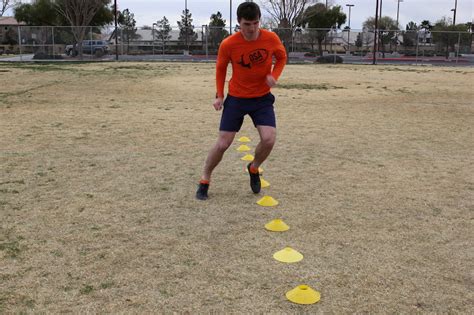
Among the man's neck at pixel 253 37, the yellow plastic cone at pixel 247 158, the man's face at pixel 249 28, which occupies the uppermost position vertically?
the man's face at pixel 249 28

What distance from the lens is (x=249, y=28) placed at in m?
3.97

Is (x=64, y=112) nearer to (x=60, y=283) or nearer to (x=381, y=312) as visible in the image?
(x=60, y=283)

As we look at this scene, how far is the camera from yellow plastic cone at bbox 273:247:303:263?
3113mm

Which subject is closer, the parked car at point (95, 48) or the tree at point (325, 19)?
the parked car at point (95, 48)

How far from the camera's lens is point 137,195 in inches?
173

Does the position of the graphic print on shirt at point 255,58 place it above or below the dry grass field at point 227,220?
above

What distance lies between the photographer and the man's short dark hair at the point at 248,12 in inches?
154

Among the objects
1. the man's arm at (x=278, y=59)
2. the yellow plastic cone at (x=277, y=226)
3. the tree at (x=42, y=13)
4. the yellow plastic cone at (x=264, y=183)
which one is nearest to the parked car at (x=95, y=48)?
the tree at (x=42, y=13)

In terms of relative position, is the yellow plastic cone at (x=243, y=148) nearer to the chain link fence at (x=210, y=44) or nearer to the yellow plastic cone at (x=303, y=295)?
the yellow plastic cone at (x=303, y=295)

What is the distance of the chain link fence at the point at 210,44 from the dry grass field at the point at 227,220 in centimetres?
2882

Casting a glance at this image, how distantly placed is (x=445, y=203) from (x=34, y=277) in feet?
10.8

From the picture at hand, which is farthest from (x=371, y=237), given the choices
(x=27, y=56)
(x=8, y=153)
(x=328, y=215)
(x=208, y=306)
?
(x=27, y=56)

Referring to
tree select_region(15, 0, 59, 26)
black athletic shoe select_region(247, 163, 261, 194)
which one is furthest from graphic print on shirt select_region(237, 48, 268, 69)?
tree select_region(15, 0, 59, 26)

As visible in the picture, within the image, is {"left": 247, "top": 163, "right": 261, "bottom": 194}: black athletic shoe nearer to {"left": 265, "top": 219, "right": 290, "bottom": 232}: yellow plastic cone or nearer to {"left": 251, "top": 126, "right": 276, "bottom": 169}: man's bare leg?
{"left": 251, "top": 126, "right": 276, "bottom": 169}: man's bare leg
